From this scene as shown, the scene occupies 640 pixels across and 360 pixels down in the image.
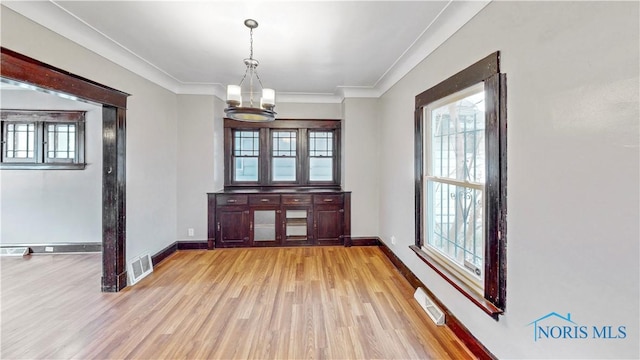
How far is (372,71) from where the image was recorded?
373 centimetres

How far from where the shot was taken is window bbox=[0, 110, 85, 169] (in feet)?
13.8

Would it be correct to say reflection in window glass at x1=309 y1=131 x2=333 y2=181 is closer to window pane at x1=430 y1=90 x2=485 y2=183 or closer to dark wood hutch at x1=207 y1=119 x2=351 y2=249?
dark wood hutch at x1=207 y1=119 x2=351 y2=249

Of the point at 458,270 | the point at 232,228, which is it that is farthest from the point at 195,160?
the point at 458,270

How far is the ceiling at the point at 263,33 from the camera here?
218 cm

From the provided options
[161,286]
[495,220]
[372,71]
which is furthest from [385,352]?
[372,71]

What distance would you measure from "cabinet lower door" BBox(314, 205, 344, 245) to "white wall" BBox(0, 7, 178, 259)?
238cm

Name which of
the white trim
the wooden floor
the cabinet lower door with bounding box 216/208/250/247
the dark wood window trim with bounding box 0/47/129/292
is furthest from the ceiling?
the wooden floor

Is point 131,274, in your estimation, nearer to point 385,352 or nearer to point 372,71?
point 385,352

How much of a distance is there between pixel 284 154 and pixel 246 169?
0.78 m

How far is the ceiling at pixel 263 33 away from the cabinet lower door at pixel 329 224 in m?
2.19

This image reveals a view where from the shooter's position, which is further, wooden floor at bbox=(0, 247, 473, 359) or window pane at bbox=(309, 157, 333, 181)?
window pane at bbox=(309, 157, 333, 181)

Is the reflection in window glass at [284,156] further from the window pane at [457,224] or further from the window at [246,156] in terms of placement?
the window pane at [457,224]

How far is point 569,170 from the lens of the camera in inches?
51.8

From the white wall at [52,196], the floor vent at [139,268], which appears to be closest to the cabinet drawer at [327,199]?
the floor vent at [139,268]
